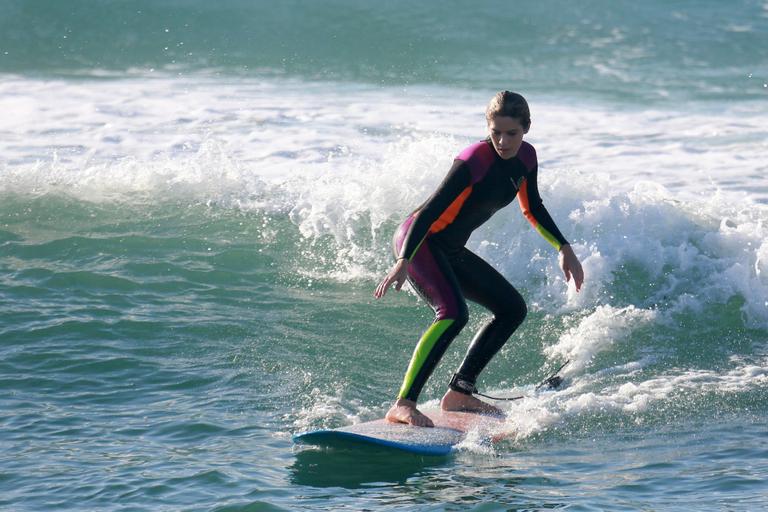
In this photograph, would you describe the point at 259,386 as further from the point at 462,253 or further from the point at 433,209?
the point at 433,209

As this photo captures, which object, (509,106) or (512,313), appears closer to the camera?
(509,106)

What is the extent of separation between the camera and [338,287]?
332 inches

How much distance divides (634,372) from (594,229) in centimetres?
237

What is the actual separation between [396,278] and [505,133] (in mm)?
941

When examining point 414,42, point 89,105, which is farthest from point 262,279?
point 414,42

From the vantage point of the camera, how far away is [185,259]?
870 cm

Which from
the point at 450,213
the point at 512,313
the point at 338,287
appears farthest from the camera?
the point at 338,287

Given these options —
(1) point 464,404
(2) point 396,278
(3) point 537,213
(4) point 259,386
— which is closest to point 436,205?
(2) point 396,278

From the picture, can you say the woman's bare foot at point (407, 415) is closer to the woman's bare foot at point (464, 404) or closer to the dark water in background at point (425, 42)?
the woman's bare foot at point (464, 404)

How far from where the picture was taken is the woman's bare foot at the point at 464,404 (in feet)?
19.6

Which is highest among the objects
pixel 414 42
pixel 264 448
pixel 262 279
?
pixel 414 42

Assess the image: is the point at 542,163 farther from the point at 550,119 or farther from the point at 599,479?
the point at 599,479

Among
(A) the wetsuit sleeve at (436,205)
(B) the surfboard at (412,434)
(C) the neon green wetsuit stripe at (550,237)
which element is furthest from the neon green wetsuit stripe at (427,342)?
(C) the neon green wetsuit stripe at (550,237)

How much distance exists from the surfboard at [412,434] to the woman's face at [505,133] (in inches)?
55.3
